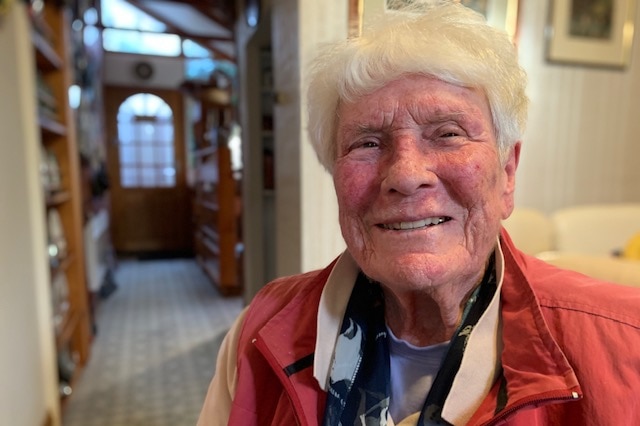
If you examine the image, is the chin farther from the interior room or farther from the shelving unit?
the shelving unit

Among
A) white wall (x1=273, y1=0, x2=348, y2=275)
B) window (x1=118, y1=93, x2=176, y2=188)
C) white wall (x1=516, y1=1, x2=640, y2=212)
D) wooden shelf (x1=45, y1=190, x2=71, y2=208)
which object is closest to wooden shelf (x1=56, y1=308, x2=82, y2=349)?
wooden shelf (x1=45, y1=190, x2=71, y2=208)

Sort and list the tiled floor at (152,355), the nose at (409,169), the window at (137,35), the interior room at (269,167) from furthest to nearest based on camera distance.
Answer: the window at (137,35), the tiled floor at (152,355), the interior room at (269,167), the nose at (409,169)

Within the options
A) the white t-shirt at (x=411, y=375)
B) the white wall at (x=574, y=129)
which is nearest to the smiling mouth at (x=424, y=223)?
the white t-shirt at (x=411, y=375)

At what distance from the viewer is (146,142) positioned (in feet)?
19.8

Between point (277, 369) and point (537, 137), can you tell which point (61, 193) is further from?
point (537, 137)

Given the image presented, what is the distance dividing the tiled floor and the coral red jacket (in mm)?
1510

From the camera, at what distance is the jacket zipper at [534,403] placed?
22.7 inches

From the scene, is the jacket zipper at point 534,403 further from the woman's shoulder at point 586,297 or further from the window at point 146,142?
the window at point 146,142

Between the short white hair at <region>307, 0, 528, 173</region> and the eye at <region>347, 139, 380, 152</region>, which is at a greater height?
the short white hair at <region>307, 0, 528, 173</region>

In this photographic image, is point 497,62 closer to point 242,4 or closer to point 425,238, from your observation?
point 425,238

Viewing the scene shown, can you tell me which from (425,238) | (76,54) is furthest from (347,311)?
(76,54)

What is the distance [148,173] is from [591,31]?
17.8ft

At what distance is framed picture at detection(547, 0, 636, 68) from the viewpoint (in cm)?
197

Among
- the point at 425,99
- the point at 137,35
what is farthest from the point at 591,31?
the point at 137,35
